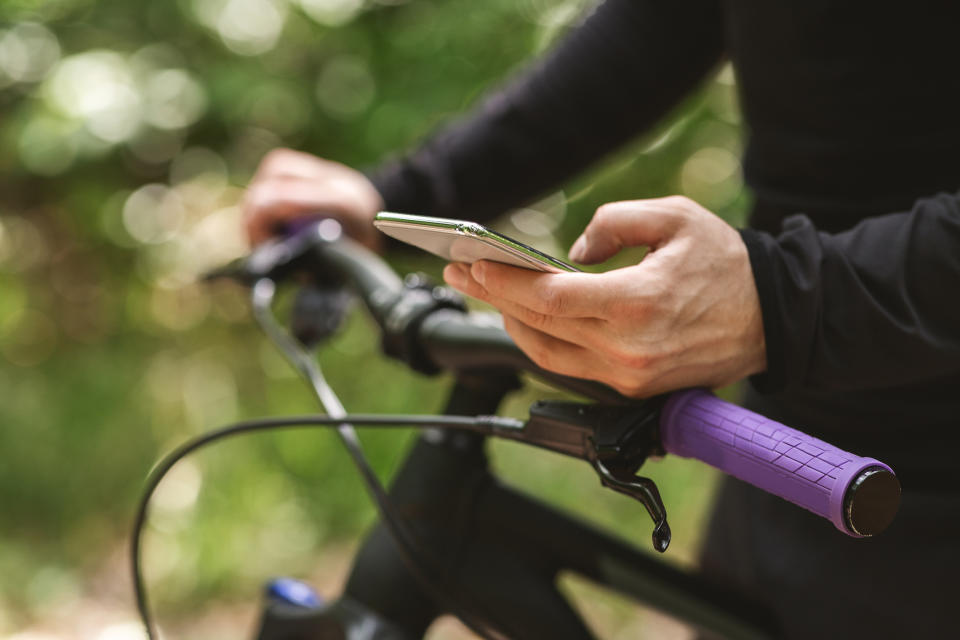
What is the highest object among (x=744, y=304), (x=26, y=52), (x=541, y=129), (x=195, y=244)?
(x=744, y=304)

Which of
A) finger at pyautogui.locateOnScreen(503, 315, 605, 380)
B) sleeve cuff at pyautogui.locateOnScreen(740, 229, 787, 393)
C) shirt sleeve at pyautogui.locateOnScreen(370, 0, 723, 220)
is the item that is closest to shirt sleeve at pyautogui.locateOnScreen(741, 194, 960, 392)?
sleeve cuff at pyautogui.locateOnScreen(740, 229, 787, 393)

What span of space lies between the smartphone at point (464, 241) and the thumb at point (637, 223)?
49mm

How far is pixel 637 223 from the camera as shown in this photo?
443 mm

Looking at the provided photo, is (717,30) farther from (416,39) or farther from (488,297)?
(416,39)

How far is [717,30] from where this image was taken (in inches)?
34.2

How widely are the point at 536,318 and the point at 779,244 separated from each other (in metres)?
0.16

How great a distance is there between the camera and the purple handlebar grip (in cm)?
37

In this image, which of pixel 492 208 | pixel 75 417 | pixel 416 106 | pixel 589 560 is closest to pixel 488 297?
pixel 589 560

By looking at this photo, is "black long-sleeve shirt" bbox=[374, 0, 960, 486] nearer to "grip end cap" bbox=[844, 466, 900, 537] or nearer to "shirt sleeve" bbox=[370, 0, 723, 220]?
"shirt sleeve" bbox=[370, 0, 723, 220]

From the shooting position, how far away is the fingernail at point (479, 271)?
42 cm

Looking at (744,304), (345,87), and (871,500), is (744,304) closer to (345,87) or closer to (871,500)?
(871,500)

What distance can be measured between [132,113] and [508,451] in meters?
1.37

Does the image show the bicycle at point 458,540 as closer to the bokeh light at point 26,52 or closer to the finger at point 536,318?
the finger at point 536,318

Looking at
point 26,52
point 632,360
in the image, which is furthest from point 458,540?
point 26,52
